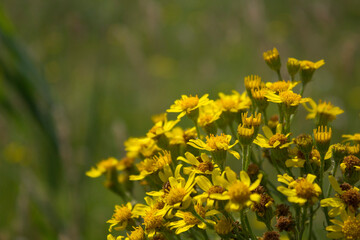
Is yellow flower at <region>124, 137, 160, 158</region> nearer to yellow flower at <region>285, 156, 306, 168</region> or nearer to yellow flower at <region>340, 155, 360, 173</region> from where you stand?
yellow flower at <region>285, 156, 306, 168</region>

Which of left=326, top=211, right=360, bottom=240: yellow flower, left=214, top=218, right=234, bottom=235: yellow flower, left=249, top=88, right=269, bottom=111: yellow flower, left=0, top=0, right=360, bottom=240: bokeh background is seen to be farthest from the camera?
left=0, top=0, right=360, bottom=240: bokeh background

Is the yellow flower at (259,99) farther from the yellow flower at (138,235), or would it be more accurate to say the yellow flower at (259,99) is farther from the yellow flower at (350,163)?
the yellow flower at (138,235)

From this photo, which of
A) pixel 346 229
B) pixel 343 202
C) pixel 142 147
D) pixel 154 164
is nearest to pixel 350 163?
pixel 343 202

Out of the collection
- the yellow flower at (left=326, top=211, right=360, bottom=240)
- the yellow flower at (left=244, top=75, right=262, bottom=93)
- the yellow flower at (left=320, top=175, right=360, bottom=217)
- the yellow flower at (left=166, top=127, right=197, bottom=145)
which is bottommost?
the yellow flower at (left=326, top=211, right=360, bottom=240)

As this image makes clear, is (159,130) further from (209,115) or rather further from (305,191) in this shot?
(305,191)

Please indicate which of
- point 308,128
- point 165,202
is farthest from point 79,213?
point 308,128

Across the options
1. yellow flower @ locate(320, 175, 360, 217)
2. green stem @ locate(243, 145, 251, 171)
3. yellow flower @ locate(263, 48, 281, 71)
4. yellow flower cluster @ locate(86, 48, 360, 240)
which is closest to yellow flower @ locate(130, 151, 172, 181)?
yellow flower cluster @ locate(86, 48, 360, 240)

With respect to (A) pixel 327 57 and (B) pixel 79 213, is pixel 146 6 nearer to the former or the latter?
(A) pixel 327 57
